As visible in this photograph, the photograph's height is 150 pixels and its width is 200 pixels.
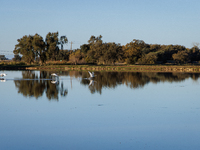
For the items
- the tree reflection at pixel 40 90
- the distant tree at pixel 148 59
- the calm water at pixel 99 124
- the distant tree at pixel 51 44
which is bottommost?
the calm water at pixel 99 124

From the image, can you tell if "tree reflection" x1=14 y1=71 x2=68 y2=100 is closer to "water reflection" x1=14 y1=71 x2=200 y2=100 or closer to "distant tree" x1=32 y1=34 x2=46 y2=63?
"water reflection" x1=14 y1=71 x2=200 y2=100

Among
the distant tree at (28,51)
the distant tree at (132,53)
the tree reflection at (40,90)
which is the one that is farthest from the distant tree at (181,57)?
the tree reflection at (40,90)

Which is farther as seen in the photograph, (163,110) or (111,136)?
(163,110)

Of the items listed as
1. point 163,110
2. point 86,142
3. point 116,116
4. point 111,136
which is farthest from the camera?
point 163,110

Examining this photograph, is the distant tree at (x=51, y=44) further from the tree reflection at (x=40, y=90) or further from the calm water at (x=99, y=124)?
the calm water at (x=99, y=124)

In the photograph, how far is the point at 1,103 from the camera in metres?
15.4

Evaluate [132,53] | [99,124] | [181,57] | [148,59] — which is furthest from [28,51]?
[99,124]

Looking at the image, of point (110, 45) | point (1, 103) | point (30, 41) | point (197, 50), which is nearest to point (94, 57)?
point (110, 45)

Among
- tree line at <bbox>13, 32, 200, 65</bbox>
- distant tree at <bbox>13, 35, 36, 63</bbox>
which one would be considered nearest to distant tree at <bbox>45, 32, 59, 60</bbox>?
tree line at <bbox>13, 32, 200, 65</bbox>

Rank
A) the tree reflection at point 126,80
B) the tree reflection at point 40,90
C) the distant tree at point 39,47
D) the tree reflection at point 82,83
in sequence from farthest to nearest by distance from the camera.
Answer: the distant tree at point 39,47
the tree reflection at point 126,80
the tree reflection at point 82,83
the tree reflection at point 40,90

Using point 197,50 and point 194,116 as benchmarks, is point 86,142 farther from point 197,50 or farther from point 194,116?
point 197,50

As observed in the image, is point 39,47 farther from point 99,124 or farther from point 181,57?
point 99,124

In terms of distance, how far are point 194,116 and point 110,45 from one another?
202 feet

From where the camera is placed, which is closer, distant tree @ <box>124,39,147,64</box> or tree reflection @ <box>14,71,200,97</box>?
tree reflection @ <box>14,71,200,97</box>
